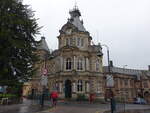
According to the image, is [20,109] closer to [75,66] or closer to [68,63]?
[75,66]

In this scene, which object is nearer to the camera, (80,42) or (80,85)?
(80,85)

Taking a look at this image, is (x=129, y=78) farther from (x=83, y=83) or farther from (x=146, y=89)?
(x=83, y=83)

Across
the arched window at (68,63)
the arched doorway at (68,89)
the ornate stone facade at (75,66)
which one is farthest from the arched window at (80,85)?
the arched window at (68,63)

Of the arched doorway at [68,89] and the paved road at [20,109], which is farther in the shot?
the arched doorway at [68,89]

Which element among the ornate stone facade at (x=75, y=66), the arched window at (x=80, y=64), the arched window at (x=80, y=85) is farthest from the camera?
the arched window at (x=80, y=64)

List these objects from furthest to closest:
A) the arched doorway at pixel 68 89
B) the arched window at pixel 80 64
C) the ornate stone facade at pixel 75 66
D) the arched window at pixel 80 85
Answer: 1. the arched window at pixel 80 64
2. the arched doorway at pixel 68 89
3. the ornate stone facade at pixel 75 66
4. the arched window at pixel 80 85

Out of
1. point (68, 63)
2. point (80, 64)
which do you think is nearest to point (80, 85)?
point (80, 64)

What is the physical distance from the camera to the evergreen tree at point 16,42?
18.6m

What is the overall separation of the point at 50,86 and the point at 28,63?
27.0 m

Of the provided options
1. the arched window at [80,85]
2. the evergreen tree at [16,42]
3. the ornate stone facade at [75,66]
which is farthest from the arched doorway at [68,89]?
the evergreen tree at [16,42]

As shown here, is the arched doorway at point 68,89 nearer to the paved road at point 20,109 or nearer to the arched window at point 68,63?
the arched window at point 68,63

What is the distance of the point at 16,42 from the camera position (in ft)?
62.4

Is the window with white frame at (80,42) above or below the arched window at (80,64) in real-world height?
above

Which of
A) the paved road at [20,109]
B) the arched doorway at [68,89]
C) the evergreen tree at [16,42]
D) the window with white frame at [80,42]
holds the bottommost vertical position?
the paved road at [20,109]
